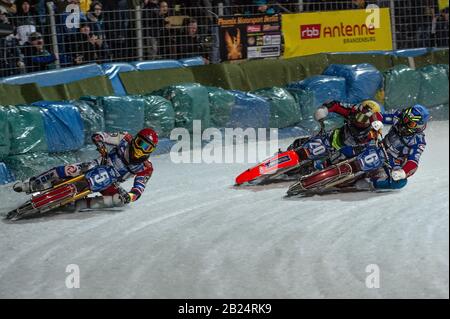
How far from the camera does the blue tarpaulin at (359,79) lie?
14.9 metres

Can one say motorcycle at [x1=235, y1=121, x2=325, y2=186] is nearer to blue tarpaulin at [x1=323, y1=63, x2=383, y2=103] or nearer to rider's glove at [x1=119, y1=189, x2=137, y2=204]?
rider's glove at [x1=119, y1=189, x2=137, y2=204]

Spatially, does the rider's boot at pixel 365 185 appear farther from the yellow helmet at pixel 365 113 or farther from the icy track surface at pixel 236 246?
the yellow helmet at pixel 365 113

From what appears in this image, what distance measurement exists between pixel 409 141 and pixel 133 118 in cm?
424

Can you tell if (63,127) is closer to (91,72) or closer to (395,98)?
(91,72)

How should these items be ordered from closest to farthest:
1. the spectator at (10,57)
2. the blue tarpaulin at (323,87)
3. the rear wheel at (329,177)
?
the rear wheel at (329,177), the spectator at (10,57), the blue tarpaulin at (323,87)

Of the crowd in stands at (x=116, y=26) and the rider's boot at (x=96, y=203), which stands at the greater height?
the crowd in stands at (x=116, y=26)

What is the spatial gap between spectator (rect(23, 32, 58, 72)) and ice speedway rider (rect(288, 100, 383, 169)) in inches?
167

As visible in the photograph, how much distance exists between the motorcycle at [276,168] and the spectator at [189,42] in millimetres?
3898

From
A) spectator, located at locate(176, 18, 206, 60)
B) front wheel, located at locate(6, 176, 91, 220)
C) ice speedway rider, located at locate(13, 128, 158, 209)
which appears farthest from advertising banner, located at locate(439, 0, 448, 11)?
front wheel, located at locate(6, 176, 91, 220)

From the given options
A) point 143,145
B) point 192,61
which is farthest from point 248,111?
point 143,145

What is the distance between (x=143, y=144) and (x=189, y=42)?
542cm

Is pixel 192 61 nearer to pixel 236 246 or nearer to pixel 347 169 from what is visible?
pixel 347 169

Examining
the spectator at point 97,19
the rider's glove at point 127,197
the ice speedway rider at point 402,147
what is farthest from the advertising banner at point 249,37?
the rider's glove at point 127,197

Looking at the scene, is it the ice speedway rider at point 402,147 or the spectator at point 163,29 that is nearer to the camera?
the ice speedway rider at point 402,147
